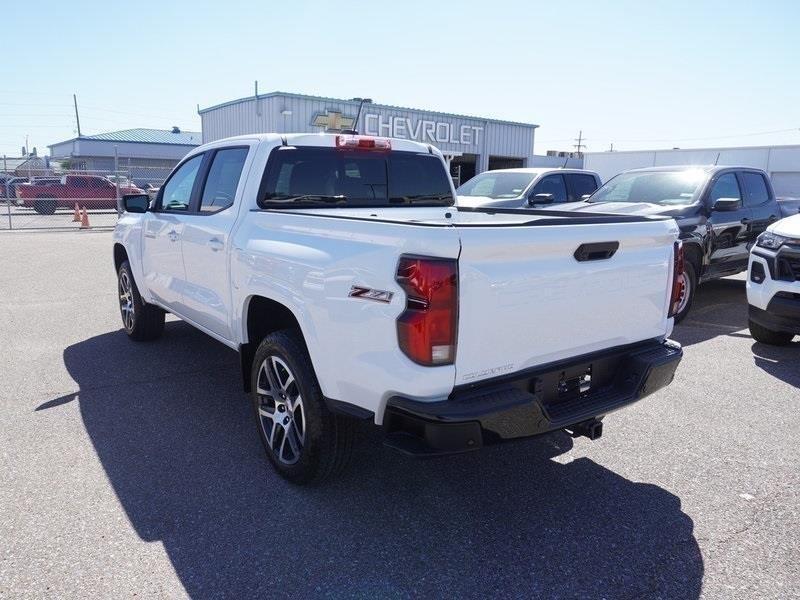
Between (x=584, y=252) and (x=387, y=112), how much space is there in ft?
79.6

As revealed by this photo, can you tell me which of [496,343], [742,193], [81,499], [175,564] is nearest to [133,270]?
[81,499]

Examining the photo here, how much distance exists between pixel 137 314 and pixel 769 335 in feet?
20.7

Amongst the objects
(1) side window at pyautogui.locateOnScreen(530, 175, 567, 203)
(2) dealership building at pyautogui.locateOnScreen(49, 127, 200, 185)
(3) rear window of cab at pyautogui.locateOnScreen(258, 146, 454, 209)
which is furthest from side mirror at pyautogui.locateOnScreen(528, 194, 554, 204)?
(2) dealership building at pyautogui.locateOnScreen(49, 127, 200, 185)

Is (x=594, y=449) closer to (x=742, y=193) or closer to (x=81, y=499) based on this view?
(x=81, y=499)

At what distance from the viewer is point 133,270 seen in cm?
603

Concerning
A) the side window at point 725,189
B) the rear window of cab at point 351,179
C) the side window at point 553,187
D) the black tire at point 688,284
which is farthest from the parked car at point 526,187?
the rear window of cab at point 351,179

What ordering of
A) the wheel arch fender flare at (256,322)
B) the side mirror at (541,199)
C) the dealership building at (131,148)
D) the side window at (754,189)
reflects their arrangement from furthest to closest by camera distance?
1. the dealership building at (131,148)
2. the side mirror at (541,199)
3. the side window at (754,189)
4. the wheel arch fender flare at (256,322)

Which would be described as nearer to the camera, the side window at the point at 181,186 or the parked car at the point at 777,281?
the side window at the point at 181,186

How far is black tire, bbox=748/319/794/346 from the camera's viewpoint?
6316 millimetres

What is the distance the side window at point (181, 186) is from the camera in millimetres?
5043

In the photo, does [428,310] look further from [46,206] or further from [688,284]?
[46,206]

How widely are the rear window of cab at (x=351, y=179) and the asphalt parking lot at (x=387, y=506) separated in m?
1.62

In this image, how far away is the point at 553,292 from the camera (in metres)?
2.90

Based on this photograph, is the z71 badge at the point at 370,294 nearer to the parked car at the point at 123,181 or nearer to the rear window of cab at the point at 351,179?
the rear window of cab at the point at 351,179
